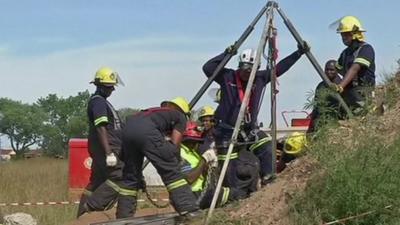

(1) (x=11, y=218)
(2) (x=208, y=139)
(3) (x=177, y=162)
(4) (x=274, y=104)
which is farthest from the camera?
(1) (x=11, y=218)

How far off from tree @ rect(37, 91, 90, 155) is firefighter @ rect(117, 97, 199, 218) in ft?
197

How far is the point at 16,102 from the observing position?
98.9 metres

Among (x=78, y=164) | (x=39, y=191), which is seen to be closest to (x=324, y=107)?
(x=78, y=164)

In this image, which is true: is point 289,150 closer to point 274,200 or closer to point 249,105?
point 249,105

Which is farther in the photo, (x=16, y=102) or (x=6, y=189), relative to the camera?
(x=16, y=102)

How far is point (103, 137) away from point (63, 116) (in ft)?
258

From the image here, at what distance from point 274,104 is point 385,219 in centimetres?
276

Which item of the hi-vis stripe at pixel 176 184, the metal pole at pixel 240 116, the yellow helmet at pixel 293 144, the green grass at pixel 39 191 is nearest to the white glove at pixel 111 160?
the hi-vis stripe at pixel 176 184

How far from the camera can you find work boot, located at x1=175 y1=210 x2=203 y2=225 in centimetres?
827

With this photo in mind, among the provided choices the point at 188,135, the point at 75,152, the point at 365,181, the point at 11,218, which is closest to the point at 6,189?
the point at 75,152

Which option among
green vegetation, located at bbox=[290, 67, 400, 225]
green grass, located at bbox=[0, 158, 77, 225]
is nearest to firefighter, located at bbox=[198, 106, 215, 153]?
green vegetation, located at bbox=[290, 67, 400, 225]

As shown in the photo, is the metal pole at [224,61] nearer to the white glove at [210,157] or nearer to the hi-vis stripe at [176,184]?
the white glove at [210,157]

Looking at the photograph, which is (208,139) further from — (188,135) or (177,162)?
(177,162)

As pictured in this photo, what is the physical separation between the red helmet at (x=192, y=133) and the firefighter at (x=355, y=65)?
1929mm
